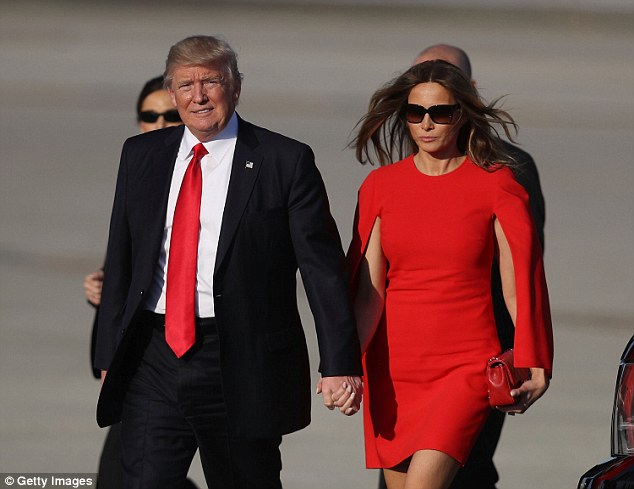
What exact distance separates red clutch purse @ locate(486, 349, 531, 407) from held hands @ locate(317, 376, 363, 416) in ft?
1.38

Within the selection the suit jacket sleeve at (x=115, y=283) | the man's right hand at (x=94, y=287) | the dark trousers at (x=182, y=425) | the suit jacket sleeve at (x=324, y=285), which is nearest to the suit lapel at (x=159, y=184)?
the suit jacket sleeve at (x=115, y=283)

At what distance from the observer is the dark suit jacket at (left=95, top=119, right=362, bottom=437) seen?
4.70 meters

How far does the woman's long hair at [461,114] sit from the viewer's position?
200 inches

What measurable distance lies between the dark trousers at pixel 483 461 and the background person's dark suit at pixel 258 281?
35.8 inches

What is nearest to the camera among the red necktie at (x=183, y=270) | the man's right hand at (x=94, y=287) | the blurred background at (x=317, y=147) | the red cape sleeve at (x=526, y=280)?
the red necktie at (x=183, y=270)

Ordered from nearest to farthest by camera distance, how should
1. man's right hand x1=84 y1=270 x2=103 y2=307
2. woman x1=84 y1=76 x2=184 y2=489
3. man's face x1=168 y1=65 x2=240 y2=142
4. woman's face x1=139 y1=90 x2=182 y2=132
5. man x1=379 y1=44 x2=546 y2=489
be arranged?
man's face x1=168 y1=65 x2=240 y2=142
man x1=379 y1=44 x2=546 y2=489
woman x1=84 y1=76 x2=184 y2=489
man's right hand x1=84 y1=270 x2=103 y2=307
woman's face x1=139 y1=90 x2=182 y2=132

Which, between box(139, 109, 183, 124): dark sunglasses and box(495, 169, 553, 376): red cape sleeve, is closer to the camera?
box(495, 169, 553, 376): red cape sleeve

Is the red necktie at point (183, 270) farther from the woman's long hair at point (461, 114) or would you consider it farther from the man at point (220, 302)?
the woman's long hair at point (461, 114)

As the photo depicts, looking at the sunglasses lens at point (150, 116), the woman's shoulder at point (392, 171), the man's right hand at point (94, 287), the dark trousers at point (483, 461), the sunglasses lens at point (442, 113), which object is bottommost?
the dark trousers at point (483, 461)

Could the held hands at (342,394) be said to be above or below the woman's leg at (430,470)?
above

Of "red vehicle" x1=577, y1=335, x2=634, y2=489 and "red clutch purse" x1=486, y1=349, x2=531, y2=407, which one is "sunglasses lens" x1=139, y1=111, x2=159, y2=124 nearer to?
"red clutch purse" x1=486, y1=349, x2=531, y2=407

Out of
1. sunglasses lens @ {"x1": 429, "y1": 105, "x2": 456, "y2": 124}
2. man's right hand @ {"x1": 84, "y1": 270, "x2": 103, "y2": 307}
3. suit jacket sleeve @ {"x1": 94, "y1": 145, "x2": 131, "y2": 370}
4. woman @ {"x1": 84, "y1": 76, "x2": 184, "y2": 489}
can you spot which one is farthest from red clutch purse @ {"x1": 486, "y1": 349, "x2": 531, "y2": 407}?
man's right hand @ {"x1": 84, "y1": 270, "x2": 103, "y2": 307}

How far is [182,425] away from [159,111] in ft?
5.83

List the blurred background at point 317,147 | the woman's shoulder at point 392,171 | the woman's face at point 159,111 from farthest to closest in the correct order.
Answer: the blurred background at point 317,147 → the woman's face at point 159,111 → the woman's shoulder at point 392,171
